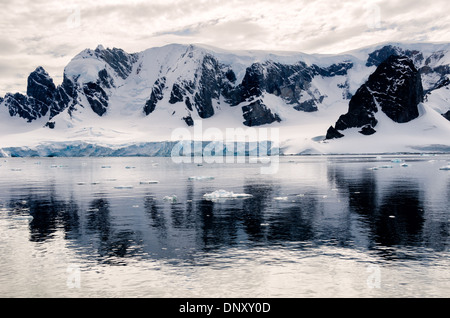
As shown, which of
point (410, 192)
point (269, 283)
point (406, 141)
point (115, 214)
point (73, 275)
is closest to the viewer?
point (269, 283)

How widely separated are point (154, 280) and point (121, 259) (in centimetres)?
320

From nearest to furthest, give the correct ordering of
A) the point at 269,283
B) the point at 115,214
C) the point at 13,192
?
the point at 269,283 → the point at 115,214 → the point at 13,192

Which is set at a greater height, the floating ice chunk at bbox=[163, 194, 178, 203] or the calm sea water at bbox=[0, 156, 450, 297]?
the floating ice chunk at bbox=[163, 194, 178, 203]

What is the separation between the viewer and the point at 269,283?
15.2m

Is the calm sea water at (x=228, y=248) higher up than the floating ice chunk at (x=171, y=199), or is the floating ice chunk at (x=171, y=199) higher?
the floating ice chunk at (x=171, y=199)

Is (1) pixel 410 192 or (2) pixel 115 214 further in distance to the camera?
(1) pixel 410 192

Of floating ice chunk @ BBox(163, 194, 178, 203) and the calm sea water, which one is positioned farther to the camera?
floating ice chunk @ BBox(163, 194, 178, 203)

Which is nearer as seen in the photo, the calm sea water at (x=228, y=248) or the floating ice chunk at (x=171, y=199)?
the calm sea water at (x=228, y=248)

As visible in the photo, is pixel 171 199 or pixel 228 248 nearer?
pixel 228 248

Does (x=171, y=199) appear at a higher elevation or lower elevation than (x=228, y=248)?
higher
